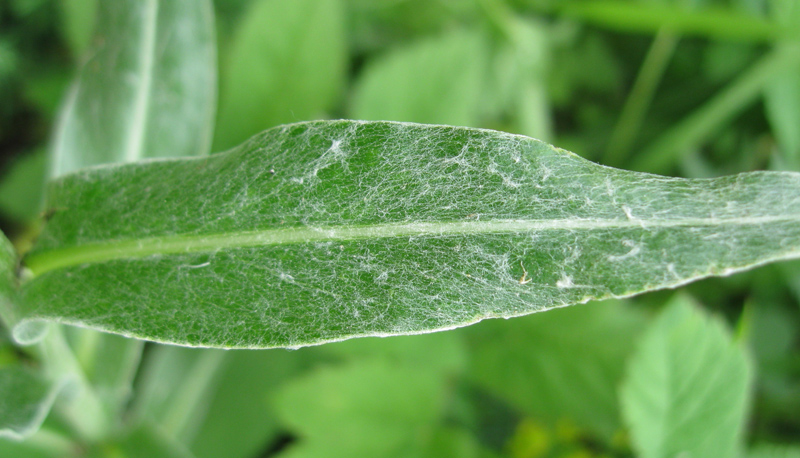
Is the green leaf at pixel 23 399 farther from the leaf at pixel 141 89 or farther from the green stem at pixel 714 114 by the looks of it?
the green stem at pixel 714 114

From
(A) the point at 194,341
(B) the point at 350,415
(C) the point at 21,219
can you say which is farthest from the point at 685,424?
(C) the point at 21,219

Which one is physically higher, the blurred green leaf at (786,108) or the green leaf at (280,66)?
the blurred green leaf at (786,108)

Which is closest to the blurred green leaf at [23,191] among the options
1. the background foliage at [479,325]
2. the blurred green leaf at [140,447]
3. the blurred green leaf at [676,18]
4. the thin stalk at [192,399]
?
the background foliage at [479,325]

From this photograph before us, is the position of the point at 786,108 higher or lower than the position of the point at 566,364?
higher

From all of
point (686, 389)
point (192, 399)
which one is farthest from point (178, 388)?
point (686, 389)

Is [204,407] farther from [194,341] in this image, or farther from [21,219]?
[194,341]

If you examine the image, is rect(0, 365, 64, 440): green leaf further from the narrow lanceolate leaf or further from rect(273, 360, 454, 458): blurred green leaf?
rect(273, 360, 454, 458): blurred green leaf

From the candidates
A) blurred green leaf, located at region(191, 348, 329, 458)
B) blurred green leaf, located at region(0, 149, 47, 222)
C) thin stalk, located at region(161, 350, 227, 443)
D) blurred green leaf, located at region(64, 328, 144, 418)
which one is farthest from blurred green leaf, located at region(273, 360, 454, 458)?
blurred green leaf, located at region(0, 149, 47, 222)

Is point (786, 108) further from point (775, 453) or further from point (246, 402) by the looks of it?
point (246, 402)
